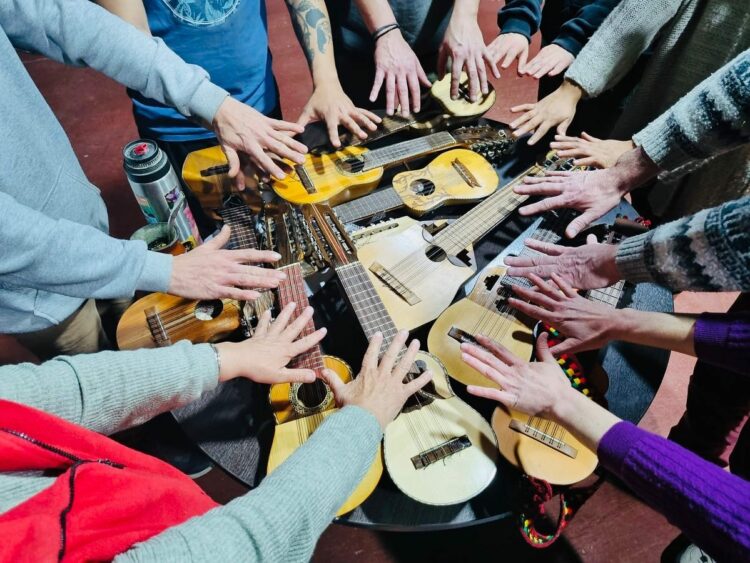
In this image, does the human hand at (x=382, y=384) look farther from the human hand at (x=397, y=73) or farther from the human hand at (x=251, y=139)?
the human hand at (x=397, y=73)

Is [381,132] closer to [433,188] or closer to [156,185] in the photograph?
[433,188]

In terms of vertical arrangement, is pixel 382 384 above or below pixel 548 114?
below

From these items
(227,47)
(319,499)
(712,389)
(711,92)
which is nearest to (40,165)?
(227,47)

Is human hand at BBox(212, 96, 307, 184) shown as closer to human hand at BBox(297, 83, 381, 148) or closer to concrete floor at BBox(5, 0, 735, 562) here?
human hand at BBox(297, 83, 381, 148)

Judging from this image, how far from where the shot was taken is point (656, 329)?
1.49 m

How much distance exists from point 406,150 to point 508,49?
84 cm

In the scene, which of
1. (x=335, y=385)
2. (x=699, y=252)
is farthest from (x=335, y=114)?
(x=699, y=252)

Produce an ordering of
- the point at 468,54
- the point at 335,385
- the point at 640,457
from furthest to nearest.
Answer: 1. the point at 468,54
2. the point at 335,385
3. the point at 640,457

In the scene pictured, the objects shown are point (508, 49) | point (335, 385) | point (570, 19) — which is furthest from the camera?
point (570, 19)

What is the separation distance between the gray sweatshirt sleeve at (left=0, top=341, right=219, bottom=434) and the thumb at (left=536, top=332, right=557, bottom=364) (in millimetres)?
1042

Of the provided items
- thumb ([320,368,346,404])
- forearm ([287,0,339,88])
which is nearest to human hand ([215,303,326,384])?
thumb ([320,368,346,404])

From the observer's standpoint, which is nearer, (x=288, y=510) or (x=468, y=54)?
(x=288, y=510)

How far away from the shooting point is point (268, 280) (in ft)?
5.11

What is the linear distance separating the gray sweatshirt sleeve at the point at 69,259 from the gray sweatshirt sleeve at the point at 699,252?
1556 mm
